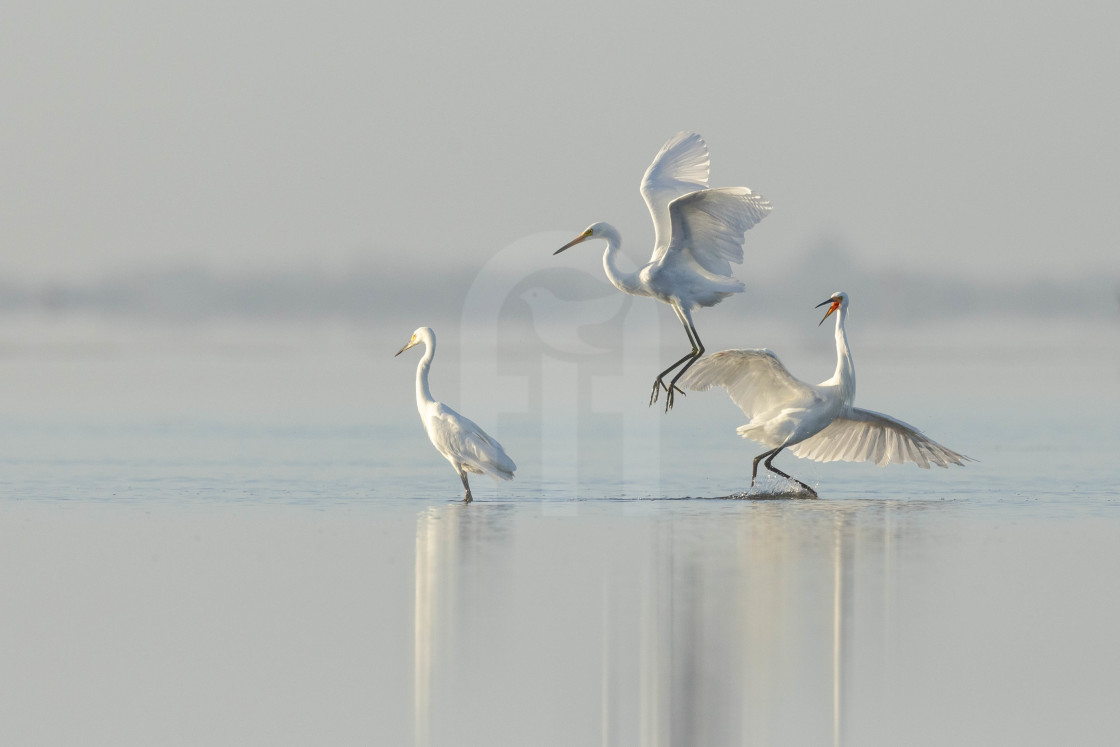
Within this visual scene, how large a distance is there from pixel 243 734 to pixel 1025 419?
20.6 m

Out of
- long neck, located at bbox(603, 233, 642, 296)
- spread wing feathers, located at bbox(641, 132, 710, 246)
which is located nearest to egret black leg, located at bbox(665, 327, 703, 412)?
long neck, located at bbox(603, 233, 642, 296)

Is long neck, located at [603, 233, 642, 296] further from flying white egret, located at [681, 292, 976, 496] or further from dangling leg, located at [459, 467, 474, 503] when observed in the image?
dangling leg, located at [459, 467, 474, 503]

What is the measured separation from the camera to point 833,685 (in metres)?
7.27

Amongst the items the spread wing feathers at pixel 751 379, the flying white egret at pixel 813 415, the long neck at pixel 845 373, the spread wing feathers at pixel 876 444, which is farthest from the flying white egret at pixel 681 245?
the spread wing feathers at pixel 876 444

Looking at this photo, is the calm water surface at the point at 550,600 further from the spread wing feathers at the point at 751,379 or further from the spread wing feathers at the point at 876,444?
the spread wing feathers at the point at 751,379

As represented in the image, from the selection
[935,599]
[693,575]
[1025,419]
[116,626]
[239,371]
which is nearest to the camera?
[116,626]

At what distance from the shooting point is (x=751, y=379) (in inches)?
626

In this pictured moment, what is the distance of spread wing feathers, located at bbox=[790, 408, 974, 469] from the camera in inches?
627

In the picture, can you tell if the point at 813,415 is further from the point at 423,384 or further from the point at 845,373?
the point at 423,384

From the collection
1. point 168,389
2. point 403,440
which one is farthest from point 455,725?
point 168,389

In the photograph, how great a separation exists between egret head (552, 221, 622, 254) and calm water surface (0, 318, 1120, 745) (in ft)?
8.63

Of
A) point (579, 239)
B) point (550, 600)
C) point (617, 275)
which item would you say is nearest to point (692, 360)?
point (617, 275)

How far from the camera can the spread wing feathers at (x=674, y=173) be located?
1520 centimetres

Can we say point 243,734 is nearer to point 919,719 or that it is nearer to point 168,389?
point 919,719
